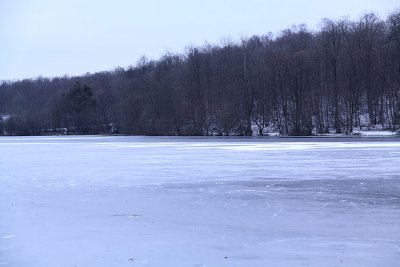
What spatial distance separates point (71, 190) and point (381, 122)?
48077 millimetres

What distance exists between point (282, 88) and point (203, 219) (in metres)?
56.5

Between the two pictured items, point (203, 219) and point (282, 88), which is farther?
point (282, 88)

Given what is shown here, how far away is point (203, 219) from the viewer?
8469mm

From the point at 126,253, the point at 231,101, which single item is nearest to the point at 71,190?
the point at 126,253

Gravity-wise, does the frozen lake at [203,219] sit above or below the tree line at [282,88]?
below

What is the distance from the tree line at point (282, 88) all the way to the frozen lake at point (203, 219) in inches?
1638

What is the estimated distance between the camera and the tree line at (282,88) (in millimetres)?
57312

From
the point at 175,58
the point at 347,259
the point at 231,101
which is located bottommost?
the point at 347,259

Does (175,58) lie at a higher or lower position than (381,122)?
higher

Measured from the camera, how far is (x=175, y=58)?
86.3 m

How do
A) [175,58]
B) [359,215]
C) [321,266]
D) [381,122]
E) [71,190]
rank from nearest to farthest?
[321,266], [359,215], [71,190], [381,122], [175,58]

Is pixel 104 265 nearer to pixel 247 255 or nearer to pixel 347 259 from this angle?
pixel 247 255

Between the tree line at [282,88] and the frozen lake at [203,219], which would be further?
the tree line at [282,88]

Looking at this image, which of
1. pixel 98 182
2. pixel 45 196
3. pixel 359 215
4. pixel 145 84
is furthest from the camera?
pixel 145 84
